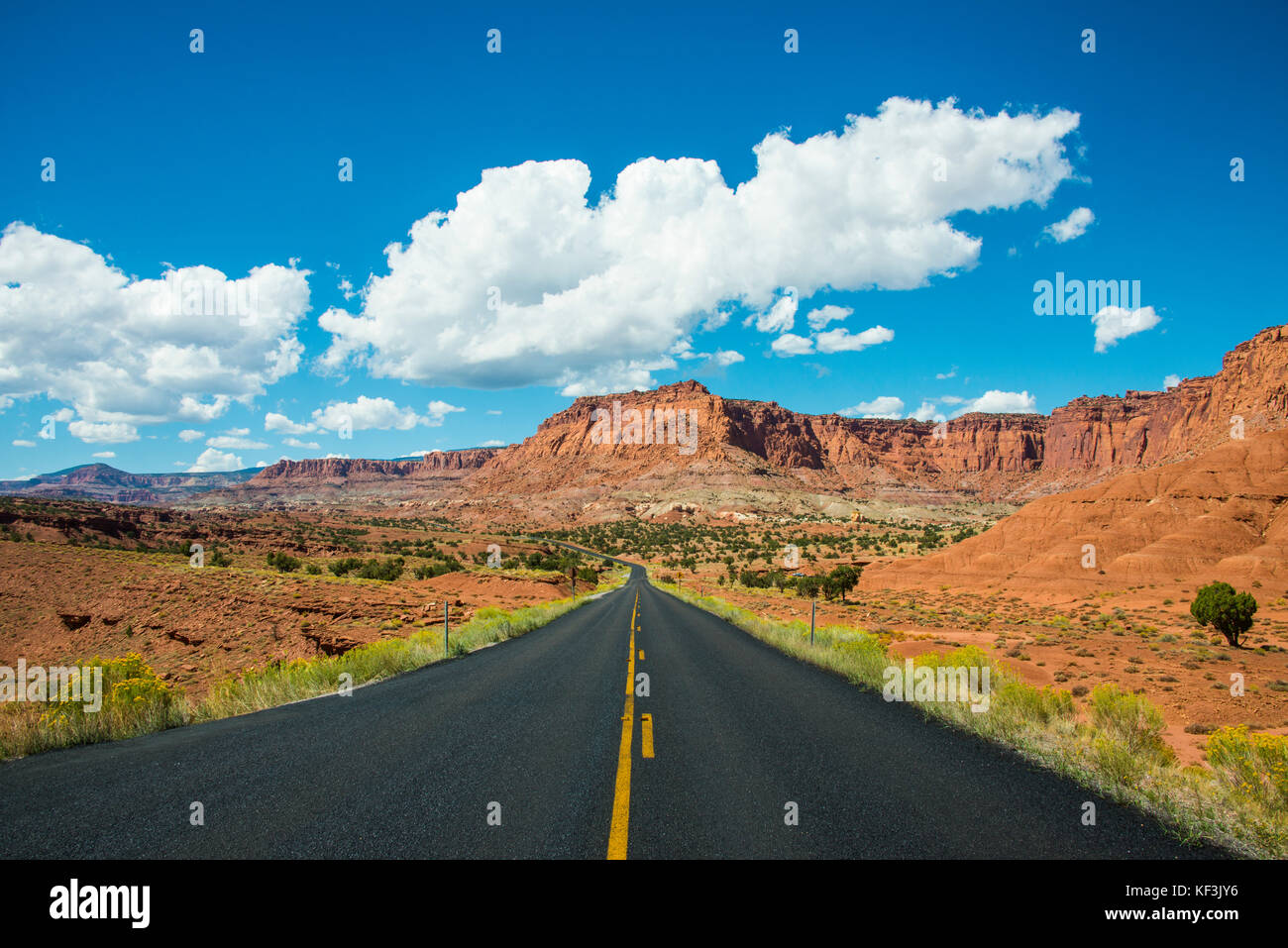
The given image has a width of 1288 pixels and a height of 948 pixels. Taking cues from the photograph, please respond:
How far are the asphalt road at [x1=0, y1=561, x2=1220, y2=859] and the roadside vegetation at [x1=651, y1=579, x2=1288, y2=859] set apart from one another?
0.34 meters

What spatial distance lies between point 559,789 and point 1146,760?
599cm

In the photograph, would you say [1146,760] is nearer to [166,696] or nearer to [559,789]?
[559,789]

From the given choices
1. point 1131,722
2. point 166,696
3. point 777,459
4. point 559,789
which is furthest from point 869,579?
point 777,459

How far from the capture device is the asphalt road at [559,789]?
4387mm

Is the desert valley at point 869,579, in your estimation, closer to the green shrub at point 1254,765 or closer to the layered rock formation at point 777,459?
the green shrub at point 1254,765

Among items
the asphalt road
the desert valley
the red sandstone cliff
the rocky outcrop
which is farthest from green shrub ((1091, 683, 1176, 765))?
the red sandstone cliff

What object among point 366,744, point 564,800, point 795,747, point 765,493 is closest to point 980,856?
point 795,747

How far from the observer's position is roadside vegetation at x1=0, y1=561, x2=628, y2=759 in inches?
281

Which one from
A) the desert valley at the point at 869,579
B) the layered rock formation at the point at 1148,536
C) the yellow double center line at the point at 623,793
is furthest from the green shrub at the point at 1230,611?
Answer: the yellow double center line at the point at 623,793

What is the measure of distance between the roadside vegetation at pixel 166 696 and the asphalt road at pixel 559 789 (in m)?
0.61

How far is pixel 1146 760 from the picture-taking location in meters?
6.11

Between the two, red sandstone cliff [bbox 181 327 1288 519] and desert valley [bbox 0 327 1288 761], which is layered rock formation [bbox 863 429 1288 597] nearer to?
desert valley [bbox 0 327 1288 761]

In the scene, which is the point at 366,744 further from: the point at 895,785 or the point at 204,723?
the point at 895,785
